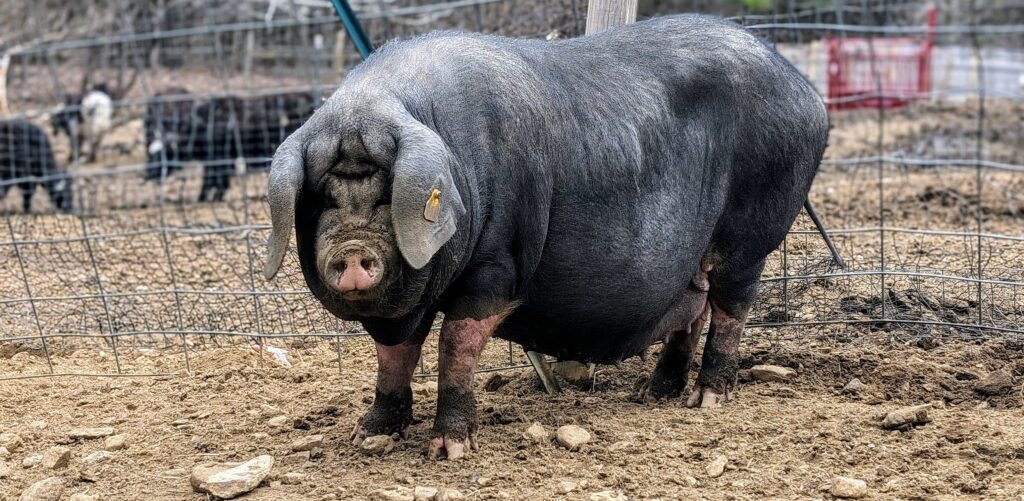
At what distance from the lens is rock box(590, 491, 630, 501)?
361cm

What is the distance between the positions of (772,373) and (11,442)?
9.58ft

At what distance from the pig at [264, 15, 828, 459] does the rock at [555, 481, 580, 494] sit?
419 millimetres

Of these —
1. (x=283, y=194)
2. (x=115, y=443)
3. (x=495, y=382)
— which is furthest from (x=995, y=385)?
(x=115, y=443)

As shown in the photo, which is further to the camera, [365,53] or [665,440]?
[365,53]

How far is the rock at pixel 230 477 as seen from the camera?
3732 millimetres

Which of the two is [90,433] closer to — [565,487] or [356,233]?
[356,233]

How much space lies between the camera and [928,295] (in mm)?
5574

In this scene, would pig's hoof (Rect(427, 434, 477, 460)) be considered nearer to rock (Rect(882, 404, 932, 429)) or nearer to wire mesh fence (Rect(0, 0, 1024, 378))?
wire mesh fence (Rect(0, 0, 1024, 378))

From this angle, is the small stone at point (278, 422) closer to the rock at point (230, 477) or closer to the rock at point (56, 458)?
the rock at point (230, 477)

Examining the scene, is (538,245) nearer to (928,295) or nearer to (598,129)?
(598,129)

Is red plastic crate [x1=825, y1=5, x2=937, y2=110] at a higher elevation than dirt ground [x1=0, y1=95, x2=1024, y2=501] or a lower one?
lower

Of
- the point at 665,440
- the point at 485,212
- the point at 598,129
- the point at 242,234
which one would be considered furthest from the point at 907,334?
the point at 242,234

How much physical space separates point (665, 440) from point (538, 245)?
84 centimetres

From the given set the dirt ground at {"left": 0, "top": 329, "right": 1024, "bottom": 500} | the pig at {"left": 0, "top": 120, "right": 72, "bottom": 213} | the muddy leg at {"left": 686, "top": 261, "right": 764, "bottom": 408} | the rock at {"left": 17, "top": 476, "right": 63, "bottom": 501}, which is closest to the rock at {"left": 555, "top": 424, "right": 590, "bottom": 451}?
the dirt ground at {"left": 0, "top": 329, "right": 1024, "bottom": 500}
